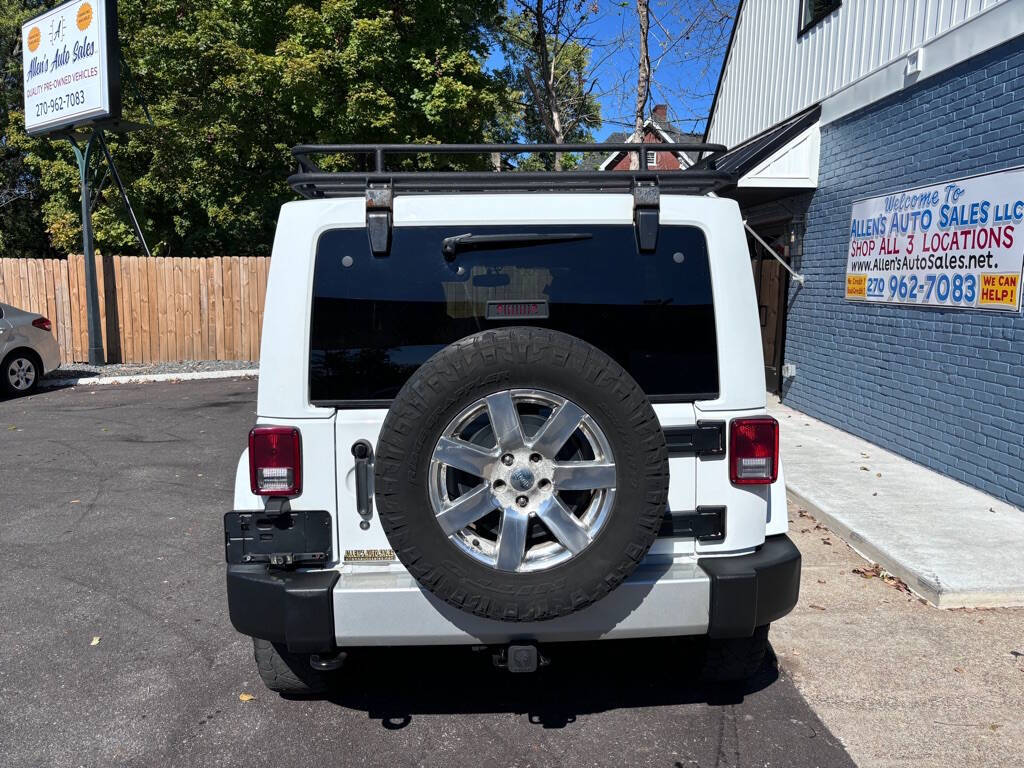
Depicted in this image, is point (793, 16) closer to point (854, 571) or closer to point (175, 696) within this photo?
point (854, 571)

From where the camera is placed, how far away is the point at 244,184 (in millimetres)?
23516

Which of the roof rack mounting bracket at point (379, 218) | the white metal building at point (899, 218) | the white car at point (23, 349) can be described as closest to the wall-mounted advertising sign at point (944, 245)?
the white metal building at point (899, 218)

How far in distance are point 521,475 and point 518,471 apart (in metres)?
0.02

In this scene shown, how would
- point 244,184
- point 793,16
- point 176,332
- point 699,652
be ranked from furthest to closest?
1. point 244,184
2. point 176,332
3. point 793,16
4. point 699,652

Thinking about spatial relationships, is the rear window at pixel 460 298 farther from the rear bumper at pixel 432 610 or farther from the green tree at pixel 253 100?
the green tree at pixel 253 100

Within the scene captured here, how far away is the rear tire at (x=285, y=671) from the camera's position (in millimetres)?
3316

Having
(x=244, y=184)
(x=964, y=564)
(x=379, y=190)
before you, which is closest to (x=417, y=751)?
(x=379, y=190)

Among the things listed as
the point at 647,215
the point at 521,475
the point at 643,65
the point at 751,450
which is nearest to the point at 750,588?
the point at 751,450

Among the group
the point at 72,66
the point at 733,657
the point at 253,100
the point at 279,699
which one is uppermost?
the point at 253,100

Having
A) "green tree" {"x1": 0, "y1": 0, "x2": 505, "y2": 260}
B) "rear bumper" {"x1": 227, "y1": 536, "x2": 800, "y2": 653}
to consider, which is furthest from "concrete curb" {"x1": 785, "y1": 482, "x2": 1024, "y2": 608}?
"green tree" {"x1": 0, "y1": 0, "x2": 505, "y2": 260}

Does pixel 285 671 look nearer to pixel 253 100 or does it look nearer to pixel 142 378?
pixel 142 378

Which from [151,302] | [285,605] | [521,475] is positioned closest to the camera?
[521,475]

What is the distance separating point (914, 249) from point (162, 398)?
10462 mm

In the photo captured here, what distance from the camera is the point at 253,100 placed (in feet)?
66.1
